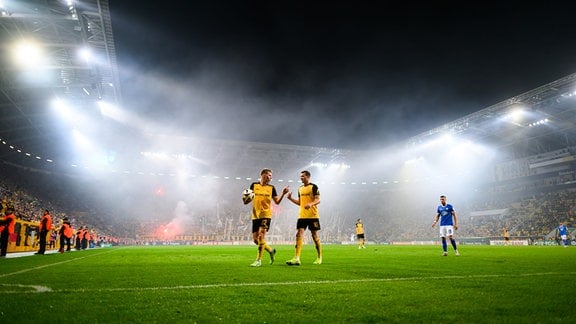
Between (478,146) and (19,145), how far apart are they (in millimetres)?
50397

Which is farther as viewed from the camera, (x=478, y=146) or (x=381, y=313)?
(x=478, y=146)

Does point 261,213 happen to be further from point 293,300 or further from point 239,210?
point 239,210

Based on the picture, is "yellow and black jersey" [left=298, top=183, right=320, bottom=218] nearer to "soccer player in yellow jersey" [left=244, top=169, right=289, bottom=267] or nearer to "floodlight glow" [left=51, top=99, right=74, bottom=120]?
"soccer player in yellow jersey" [left=244, top=169, right=289, bottom=267]

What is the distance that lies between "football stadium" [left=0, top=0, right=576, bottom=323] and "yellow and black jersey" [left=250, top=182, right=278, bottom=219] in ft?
0.78

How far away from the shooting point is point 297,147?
160 ft

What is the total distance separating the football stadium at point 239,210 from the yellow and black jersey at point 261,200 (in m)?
0.24

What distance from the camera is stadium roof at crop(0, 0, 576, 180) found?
18.8 m

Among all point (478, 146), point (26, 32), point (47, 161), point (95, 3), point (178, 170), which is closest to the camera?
point (95, 3)

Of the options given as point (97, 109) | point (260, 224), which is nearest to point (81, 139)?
point (97, 109)

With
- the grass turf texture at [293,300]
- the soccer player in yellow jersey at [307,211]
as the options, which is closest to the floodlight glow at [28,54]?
the grass turf texture at [293,300]

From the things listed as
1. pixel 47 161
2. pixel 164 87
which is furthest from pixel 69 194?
pixel 164 87

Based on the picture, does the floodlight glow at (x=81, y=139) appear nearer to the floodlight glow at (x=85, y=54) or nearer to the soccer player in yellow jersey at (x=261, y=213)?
the floodlight glow at (x=85, y=54)

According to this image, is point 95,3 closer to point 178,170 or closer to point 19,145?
point 19,145

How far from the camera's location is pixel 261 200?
8047mm
